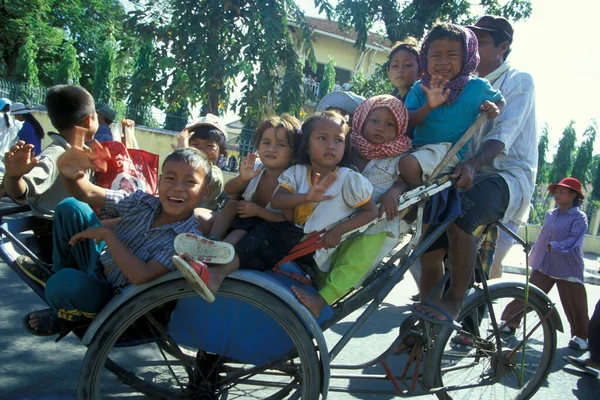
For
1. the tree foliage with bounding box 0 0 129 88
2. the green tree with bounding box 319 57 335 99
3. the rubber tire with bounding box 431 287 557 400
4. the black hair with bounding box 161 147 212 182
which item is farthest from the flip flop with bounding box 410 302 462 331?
the tree foliage with bounding box 0 0 129 88

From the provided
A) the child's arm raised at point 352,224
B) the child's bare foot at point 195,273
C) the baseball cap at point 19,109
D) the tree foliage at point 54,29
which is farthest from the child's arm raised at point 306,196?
the tree foliage at point 54,29

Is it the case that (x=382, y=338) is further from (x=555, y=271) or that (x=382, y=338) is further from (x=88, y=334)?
(x=88, y=334)

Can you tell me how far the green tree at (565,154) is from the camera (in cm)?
2098

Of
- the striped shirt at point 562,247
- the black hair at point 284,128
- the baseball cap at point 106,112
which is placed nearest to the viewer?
the black hair at point 284,128

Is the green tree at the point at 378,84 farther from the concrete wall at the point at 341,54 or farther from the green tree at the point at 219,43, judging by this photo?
the concrete wall at the point at 341,54

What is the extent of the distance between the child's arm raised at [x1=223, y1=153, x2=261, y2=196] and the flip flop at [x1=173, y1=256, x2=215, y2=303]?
62cm

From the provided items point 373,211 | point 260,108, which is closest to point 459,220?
point 373,211

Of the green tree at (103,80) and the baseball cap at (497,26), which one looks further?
the green tree at (103,80)

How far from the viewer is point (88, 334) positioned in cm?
196

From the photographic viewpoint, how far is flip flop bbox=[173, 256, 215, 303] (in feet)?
5.67

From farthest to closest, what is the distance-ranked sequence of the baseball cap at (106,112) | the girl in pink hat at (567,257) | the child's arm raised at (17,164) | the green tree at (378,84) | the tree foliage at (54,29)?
the tree foliage at (54,29)
the green tree at (378,84)
the baseball cap at (106,112)
the girl in pink hat at (567,257)
the child's arm raised at (17,164)

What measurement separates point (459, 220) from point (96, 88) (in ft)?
59.6

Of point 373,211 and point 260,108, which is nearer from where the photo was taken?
point 373,211

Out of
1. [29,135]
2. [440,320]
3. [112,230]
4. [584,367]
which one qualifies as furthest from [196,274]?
[29,135]
